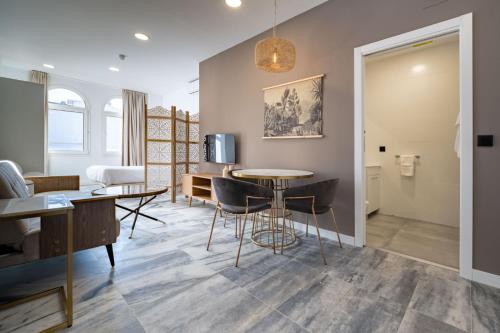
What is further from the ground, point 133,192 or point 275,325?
point 133,192

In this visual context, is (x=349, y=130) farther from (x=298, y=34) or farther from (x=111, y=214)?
(x=111, y=214)

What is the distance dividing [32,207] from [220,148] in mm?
3109

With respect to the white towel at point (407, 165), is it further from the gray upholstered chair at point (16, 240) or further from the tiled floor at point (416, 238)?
the gray upholstered chair at point (16, 240)

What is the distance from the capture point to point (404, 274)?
→ 6.41 ft

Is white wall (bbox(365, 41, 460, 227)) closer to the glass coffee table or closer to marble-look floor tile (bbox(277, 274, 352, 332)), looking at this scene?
marble-look floor tile (bbox(277, 274, 352, 332))

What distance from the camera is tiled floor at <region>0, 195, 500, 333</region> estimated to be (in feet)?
4.50

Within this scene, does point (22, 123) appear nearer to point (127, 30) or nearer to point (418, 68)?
point (127, 30)

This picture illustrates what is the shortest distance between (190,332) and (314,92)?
8.79 feet

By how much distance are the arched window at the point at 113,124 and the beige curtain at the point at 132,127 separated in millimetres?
306

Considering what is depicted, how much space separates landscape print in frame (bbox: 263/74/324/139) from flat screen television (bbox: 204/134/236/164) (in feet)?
2.42

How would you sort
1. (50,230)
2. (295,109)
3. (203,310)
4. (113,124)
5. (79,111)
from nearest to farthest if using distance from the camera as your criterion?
(203,310) < (50,230) < (295,109) < (79,111) < (113,124)

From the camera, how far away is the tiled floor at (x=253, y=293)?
1371 mm

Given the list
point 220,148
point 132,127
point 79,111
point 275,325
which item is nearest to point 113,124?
point 132,127

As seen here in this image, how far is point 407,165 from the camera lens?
367 centimetres
